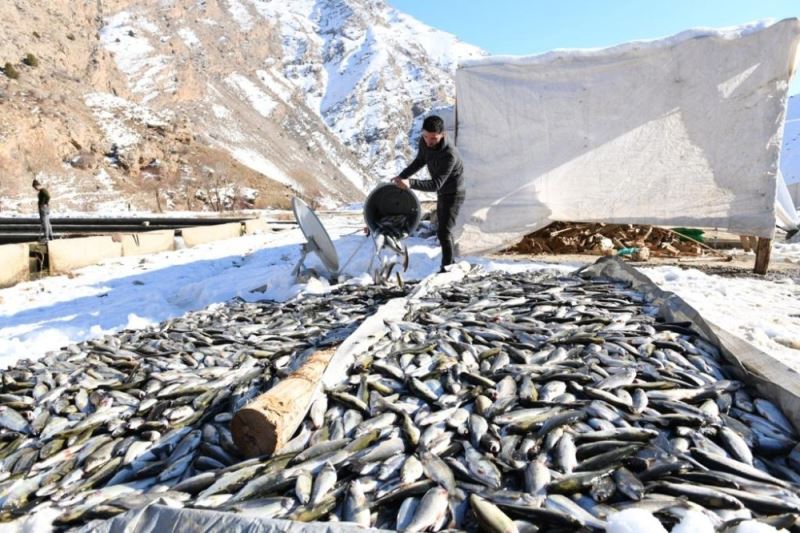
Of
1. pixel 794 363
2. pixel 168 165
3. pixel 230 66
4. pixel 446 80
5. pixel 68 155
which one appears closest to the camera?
pixel 794 363

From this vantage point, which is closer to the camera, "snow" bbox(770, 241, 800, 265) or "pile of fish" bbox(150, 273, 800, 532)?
"pile of fish" bbox(150, 273, 800, 532)

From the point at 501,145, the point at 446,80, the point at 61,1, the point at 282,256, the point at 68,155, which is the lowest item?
the point at 282,256

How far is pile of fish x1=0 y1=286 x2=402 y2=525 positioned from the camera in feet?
7.68

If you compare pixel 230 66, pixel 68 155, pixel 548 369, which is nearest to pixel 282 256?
pixel 548 369

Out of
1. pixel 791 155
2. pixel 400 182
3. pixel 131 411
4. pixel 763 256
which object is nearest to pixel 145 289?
pixel 400 182

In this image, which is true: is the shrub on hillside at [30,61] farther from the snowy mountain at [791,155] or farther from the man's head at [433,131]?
the snowy mountain at [791,155]

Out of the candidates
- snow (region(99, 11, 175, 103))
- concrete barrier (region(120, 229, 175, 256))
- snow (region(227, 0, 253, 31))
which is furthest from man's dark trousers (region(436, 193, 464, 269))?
snow (region(227, 0, 253, 31))

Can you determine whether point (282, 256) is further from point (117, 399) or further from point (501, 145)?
point (117, 399)

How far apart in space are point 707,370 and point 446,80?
16636 centimetres

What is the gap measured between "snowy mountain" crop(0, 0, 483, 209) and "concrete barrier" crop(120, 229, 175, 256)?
950 inches

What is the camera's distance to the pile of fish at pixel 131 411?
2342mm

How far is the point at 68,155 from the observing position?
37.0 meters

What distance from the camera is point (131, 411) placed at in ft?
9.95

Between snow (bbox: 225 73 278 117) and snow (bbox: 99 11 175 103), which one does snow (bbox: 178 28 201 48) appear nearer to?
snow (bbox: 225 73 278 117)
